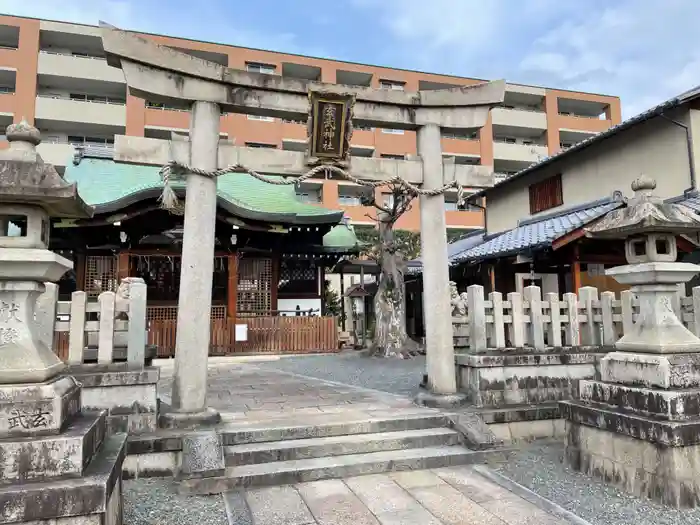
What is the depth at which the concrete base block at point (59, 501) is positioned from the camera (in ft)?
9.16

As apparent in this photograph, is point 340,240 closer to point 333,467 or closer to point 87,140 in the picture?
point 333,467

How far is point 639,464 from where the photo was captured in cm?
444

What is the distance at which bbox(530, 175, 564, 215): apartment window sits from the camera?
15799 mm

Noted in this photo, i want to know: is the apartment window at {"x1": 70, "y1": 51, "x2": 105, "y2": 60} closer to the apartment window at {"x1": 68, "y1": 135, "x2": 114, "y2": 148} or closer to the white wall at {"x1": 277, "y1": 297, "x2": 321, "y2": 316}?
the apartment window at {"x1": 68, "y1": 135, "x2": 114, "y2": 148}

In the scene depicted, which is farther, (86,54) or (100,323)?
(86,54)

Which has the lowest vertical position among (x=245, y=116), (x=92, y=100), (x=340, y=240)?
(x=340, y=240)

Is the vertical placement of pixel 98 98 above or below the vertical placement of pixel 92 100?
above

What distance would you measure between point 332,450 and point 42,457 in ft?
9.67

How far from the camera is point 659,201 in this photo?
491 centimetres

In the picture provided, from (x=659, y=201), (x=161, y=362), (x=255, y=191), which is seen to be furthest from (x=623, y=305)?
(x=255, y=191)

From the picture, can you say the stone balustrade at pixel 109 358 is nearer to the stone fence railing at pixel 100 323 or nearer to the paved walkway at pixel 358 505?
the stone fence railing at pixel 100 323

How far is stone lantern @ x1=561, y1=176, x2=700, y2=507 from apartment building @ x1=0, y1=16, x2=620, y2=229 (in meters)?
21.4

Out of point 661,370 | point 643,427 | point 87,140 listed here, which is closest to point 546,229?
point 661,370

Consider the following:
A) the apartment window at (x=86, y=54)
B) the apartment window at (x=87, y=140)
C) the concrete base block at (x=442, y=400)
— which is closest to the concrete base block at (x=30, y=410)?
the concrete base block at (x=442, y=400)
